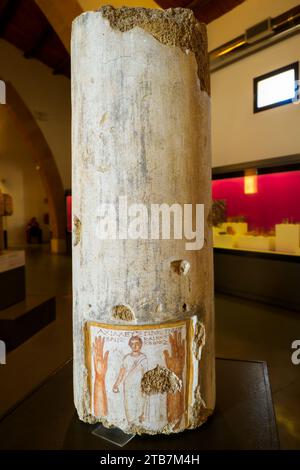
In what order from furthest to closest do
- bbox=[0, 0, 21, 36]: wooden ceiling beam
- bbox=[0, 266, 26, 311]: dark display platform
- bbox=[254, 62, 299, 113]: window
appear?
bbox=[0, 0, 21, 36]: wooden ceiling beam < bbox=[254, 62, 299, 113]: window < bbox=[0, 266, 26, 311]: dark display platform

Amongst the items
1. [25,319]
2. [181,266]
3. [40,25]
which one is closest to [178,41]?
[181,266]

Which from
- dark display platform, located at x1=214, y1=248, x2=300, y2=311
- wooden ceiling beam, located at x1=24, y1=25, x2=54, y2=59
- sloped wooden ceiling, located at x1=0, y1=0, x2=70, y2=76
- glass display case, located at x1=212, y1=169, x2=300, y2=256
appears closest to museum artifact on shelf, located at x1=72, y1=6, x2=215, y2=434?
dark display platform, located at x1=214, y1=248, x2=300, y2=311

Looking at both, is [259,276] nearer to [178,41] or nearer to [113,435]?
[113,435]

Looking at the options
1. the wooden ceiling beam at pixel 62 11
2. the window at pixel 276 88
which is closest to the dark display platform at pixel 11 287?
the wooden ceiling beam at pixel 62 11

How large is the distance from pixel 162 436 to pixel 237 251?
399 centimetres

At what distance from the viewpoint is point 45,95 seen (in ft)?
34.7

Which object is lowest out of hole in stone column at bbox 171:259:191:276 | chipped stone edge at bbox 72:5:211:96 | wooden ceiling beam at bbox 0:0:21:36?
hole in stone column at bbox 171:259:191:276

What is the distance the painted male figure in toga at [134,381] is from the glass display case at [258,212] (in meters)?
3.66

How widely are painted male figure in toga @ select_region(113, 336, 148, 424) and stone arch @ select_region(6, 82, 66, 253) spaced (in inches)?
387

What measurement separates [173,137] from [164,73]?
29 centimetres

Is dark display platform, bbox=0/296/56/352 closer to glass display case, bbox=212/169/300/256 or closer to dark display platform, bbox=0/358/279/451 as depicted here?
dark display platform, bbox=0/358/279/451

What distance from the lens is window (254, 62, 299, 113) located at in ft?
16.8

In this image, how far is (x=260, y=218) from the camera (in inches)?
216
